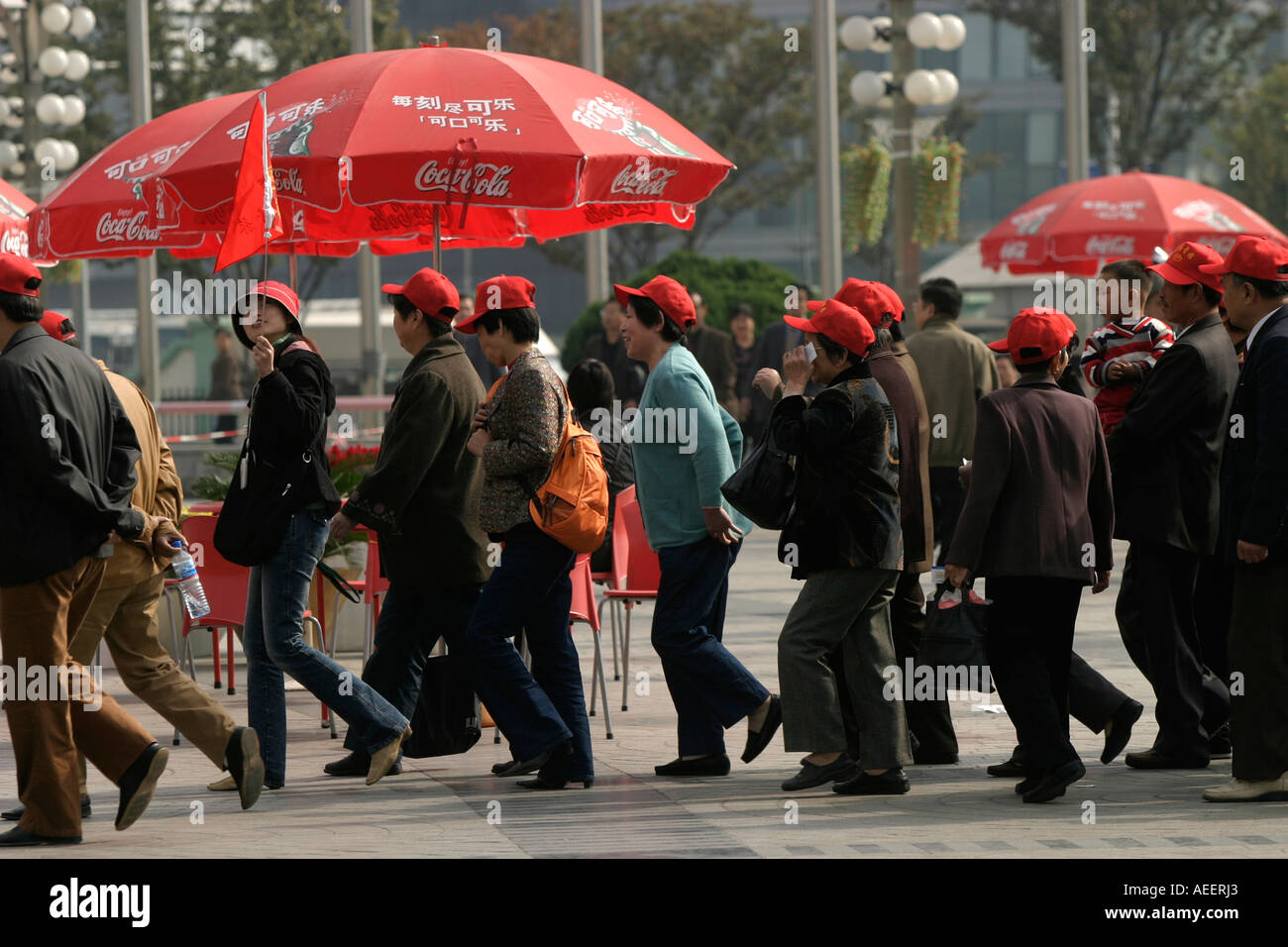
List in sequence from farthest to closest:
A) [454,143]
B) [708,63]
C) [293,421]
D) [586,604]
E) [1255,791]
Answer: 1. [708,63]
2. [586,604]
3. [454,143]
4. [293,421]
5. [1255,791]

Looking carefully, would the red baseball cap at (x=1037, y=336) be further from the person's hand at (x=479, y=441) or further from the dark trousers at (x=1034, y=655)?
the person's hand at (x=479, y=441)

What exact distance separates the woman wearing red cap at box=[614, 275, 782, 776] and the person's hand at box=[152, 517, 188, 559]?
74.3 inches

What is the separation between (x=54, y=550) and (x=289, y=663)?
4.31ft

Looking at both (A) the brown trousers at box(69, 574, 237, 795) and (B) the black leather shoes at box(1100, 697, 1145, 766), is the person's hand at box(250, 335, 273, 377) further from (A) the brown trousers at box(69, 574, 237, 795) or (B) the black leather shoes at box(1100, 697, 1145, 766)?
(B) the black leather shoes at box(1100, 697, 1145, 766)

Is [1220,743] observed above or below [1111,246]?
below

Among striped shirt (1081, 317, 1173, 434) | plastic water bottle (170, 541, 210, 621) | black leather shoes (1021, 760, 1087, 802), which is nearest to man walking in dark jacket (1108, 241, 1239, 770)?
striped shirt (1081, 317, 1173, 434)

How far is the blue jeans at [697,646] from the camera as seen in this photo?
797 centimetres

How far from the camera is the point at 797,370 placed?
7.59 metres

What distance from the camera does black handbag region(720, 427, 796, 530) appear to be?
7594 mm

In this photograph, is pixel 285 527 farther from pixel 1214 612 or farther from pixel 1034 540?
pixel 1214 612

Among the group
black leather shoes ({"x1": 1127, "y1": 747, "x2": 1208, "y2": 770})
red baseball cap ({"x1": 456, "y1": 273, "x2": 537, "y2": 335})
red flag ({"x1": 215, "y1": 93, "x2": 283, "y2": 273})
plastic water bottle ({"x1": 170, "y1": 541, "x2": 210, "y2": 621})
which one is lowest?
black leather shoes ({"x1": 1127, "y1": 747, "x2": 1208, "y2": 770})

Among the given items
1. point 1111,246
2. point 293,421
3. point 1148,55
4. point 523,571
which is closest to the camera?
point 293,421

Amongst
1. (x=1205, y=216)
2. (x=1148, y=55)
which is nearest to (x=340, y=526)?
(x=1205, y=216)

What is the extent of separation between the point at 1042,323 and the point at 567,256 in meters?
37.9
